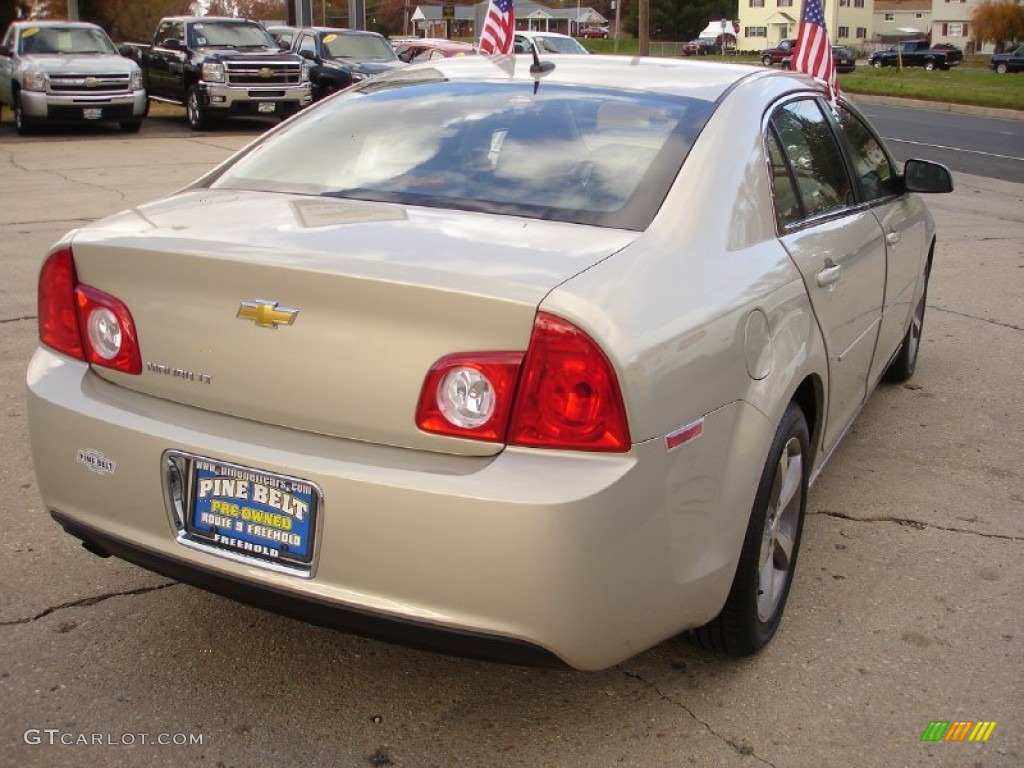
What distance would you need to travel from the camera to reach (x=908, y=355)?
19.5 ft

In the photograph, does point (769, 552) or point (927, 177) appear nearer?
point (769, 552)

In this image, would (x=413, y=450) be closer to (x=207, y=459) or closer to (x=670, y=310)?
(x=207, y=459)

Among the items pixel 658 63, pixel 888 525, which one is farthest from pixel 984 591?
pixel 658 63

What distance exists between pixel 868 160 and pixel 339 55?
A: 19320 mm

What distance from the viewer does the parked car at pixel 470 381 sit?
251 centimetres

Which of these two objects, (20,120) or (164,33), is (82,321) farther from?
(164,33)

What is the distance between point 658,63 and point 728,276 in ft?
4.48

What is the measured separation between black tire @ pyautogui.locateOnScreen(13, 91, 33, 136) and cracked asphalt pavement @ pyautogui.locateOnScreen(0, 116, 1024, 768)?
1558 cm

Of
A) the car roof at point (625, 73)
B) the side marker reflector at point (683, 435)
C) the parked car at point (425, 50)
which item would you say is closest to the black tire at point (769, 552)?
the side marker reflector at point (683, 435)

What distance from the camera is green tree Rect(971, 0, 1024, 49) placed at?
76.3 m

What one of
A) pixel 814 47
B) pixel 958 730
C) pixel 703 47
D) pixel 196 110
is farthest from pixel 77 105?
pixel 703 47

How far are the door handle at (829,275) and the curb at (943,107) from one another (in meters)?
26.4

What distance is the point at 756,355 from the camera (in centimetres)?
301

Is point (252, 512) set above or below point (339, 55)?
below
